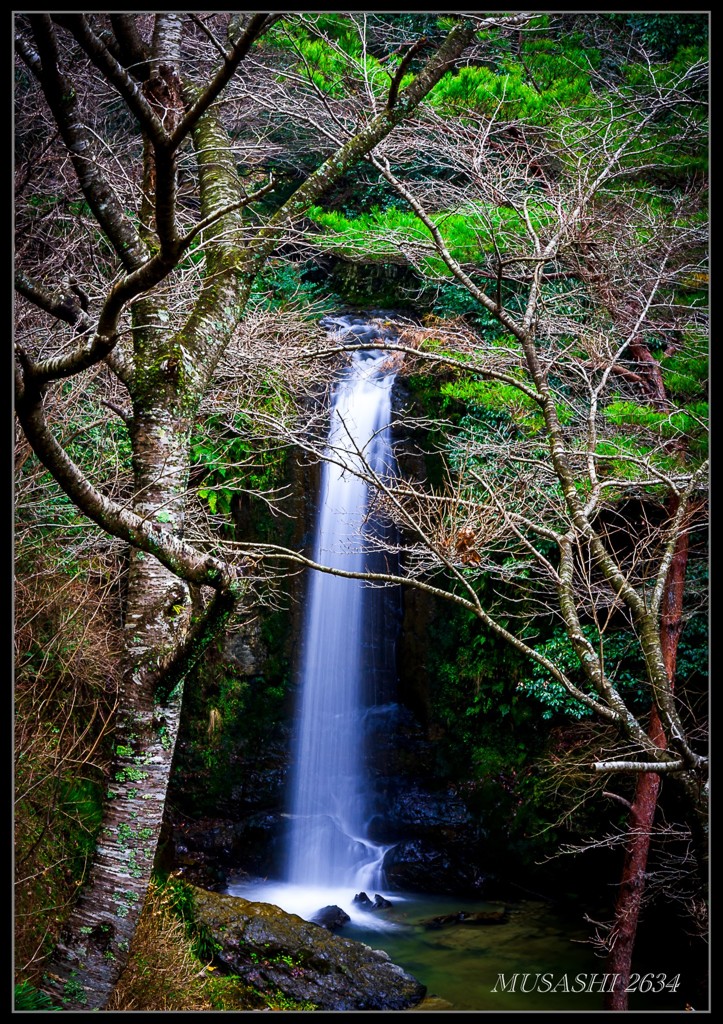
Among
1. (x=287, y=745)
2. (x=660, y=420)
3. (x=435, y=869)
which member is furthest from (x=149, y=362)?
(x=435, y=869)

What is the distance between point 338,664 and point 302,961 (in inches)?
152

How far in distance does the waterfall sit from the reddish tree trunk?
3446 millimetres

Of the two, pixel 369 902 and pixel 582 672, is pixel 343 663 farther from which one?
pixel 582 672

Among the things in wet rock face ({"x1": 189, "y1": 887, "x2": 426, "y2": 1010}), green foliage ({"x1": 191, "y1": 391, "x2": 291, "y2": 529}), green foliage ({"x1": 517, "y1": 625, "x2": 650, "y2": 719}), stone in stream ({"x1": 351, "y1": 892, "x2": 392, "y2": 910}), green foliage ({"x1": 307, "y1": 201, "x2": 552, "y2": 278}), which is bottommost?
stone in stream ({"x1": 351, "y1": 892, "x2": 392, "y2": 910})

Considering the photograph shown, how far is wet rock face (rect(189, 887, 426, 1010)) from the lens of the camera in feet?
17.2

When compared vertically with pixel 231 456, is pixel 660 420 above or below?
above

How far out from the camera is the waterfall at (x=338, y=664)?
28.2ft

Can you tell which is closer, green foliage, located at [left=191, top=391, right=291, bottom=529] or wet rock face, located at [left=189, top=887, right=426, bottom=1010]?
wet rock face, located at [left=189, top=887, right=426, bottom=1010]

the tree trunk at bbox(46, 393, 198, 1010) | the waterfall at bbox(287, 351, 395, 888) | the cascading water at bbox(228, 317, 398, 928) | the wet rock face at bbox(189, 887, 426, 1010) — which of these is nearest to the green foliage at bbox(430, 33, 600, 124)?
the cascading water at bbox(228, 317, 398, 928)

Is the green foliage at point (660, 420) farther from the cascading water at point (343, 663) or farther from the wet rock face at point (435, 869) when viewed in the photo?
the wet rock face at point (435, 869)

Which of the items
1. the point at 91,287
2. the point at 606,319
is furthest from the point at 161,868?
the point at 606,319

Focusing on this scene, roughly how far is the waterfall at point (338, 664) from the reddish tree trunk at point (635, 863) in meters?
3.45

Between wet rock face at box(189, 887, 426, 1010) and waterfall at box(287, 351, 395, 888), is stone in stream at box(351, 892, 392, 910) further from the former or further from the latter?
wet rock face at box(189, 887, 426, 1010)

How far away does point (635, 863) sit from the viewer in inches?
221
